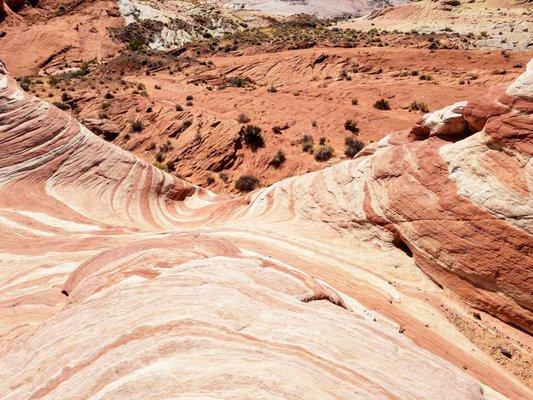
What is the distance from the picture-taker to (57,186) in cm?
1143

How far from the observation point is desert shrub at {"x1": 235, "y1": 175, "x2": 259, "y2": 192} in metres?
19.5

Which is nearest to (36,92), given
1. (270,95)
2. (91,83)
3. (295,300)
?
(91,83)

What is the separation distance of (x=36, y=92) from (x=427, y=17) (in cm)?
6132

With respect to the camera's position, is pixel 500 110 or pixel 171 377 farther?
pixel 500 110

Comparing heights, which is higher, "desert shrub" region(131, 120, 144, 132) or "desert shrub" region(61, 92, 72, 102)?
"desert shrub" region(61, 92, 72, 102)

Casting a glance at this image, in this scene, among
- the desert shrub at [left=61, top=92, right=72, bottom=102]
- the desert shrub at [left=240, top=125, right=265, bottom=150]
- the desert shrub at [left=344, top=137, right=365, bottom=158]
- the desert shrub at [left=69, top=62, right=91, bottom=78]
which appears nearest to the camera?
the desert shrub at [left=344, top=137, right=365, bottom=158]

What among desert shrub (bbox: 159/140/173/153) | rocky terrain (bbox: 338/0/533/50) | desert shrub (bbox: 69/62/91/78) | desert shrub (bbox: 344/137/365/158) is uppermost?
rocky terrain (bbox: 338/0/533/50)

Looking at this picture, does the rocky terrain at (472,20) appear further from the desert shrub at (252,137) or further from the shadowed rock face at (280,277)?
the shadowed rock face at (280,277)

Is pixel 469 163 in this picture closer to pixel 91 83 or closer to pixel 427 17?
pixel 91 83

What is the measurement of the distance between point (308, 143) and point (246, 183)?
5.14m

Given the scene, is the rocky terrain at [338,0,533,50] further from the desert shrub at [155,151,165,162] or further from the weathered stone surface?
the weathered stone surface

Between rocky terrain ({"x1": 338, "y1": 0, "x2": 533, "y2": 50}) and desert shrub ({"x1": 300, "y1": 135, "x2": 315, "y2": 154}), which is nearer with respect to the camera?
desert shrub ({"x1": 300, "y1": 135, "x2": 315, "y2": 154})

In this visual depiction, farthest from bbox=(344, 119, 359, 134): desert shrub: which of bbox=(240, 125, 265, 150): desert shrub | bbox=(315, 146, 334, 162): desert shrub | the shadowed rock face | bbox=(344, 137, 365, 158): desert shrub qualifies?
the shadowed rock face

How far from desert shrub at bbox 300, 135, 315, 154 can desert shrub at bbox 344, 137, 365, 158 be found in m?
2.00
